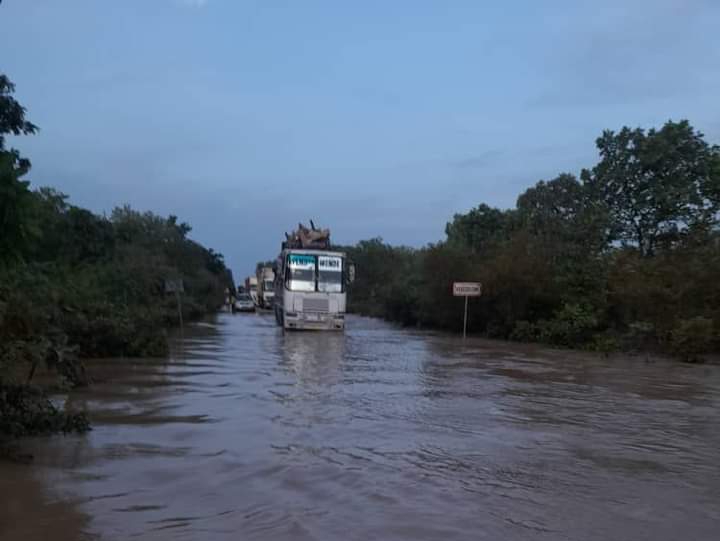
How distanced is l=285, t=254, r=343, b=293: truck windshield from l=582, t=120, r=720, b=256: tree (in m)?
15.0

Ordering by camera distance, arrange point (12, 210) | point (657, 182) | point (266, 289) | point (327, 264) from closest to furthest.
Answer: point (12, 210) < point (327, 264) < point (657, 182) < point (266, 289)

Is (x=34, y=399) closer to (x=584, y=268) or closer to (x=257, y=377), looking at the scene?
(x=257, y=377)

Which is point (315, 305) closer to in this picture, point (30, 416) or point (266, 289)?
point (30, 416)

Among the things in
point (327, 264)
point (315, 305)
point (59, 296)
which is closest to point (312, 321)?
point (315, 305)

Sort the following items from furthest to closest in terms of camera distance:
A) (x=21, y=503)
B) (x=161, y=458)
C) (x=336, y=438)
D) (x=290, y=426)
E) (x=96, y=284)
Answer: (x=96, y=284), (x=290, y=426), (x=336, y=438), (x=161, y=458), (x=21, y=503)

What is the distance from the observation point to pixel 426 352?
23.2m

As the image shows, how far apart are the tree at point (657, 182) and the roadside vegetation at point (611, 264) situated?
49 mm

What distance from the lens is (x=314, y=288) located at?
29625 millimetres

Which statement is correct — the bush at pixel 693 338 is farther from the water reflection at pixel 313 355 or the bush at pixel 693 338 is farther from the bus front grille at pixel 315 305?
the bus front grille at pixel 315 305

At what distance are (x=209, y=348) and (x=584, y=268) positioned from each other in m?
15.6

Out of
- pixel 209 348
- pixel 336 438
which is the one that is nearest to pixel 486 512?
pixel 336 438

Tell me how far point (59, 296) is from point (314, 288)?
51.3ft

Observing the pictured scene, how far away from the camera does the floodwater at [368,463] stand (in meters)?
5.84

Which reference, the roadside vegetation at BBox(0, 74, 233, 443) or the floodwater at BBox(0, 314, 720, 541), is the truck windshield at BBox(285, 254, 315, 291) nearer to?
the roadside vegetation at BBox(0, 74, 233, 443)
